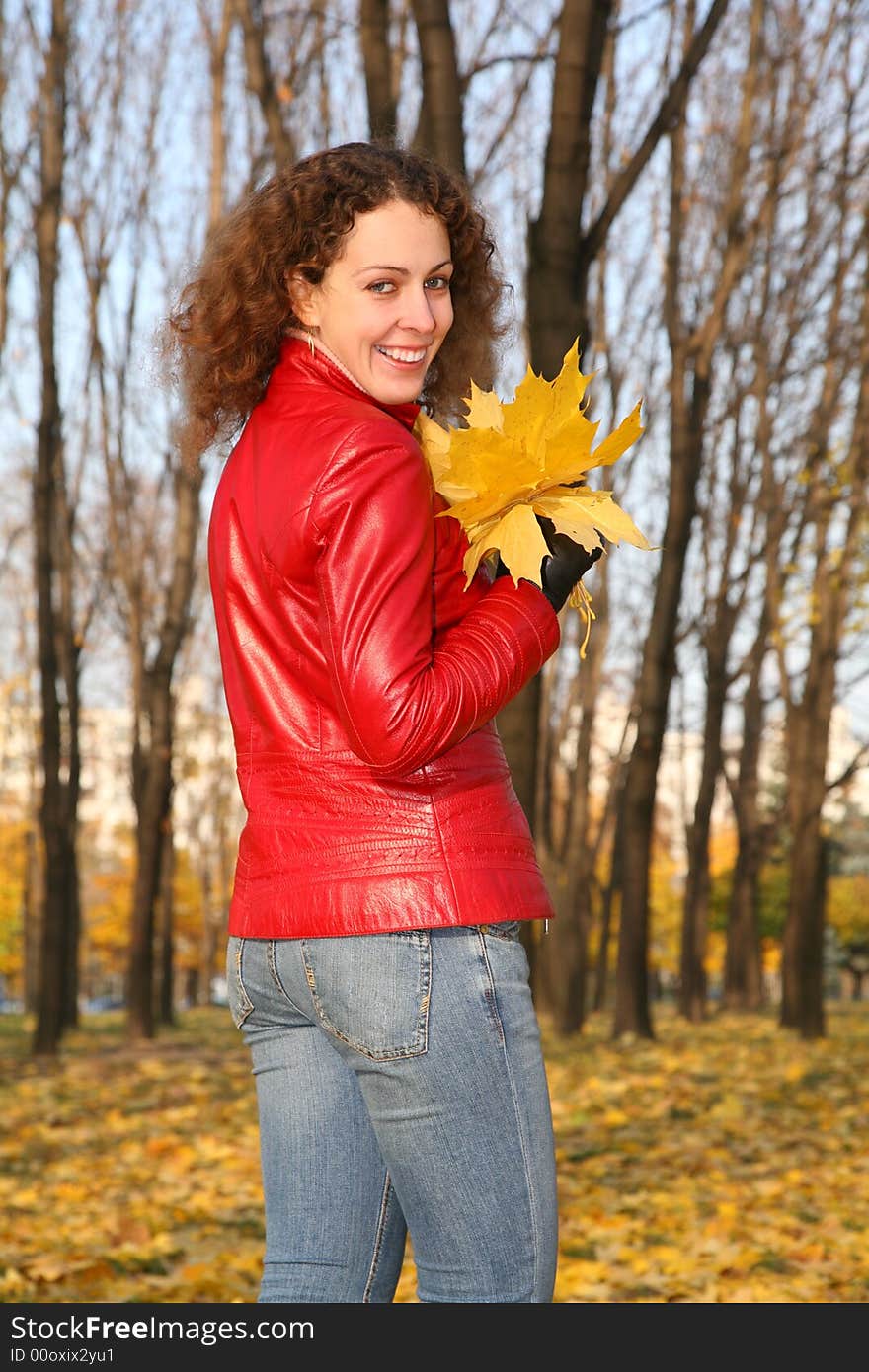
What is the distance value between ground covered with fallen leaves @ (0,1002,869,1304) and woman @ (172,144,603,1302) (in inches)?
103

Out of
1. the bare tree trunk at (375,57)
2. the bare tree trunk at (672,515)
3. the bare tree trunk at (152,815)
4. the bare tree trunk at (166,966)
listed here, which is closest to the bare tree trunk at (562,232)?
the bare tree trunk at (375,57)

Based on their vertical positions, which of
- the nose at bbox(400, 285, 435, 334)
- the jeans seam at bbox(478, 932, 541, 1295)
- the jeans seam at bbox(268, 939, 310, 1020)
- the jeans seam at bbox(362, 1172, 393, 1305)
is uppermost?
the nose at bbox(400, 285, 435, 334)

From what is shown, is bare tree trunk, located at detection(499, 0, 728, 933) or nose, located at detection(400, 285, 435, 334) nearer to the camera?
nose, located at detection(400, 285, 435, 334)

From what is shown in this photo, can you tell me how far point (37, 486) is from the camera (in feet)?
40.2

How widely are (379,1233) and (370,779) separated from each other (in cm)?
69

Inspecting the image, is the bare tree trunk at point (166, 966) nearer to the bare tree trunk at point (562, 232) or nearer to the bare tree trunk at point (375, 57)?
the bare tree trunk at point (375, 57)

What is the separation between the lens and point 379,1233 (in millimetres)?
2078

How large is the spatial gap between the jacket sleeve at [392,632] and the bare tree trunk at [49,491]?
35.0 feet

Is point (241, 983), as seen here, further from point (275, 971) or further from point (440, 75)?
point (440, 75)

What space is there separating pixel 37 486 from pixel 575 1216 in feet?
28.2

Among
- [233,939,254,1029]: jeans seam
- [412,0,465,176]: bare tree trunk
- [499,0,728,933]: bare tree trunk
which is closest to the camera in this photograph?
[233,939,254,1029]: jeans seam

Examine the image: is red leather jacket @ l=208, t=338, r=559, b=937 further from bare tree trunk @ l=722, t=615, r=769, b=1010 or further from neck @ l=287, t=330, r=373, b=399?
bare tree trunk @ l=722, t=615, r=769, b=1010

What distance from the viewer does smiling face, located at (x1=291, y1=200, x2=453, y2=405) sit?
6.88 ft

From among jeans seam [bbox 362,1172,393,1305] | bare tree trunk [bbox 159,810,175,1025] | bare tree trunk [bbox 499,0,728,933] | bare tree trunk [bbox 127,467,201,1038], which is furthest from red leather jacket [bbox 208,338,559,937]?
bare tree trunk [bbox 159,810,175,1025]
